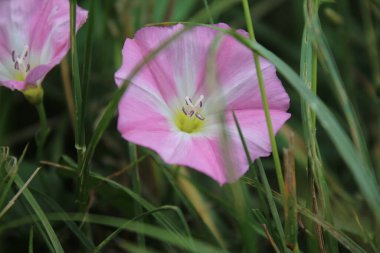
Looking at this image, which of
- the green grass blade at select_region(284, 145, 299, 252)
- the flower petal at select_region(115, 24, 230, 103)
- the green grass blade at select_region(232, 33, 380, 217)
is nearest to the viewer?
the green grass blade at select_region(232, 33, 380, 217)

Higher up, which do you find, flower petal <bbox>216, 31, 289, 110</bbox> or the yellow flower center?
flower petal <bbox>216, 31, 289, 110</bbox>

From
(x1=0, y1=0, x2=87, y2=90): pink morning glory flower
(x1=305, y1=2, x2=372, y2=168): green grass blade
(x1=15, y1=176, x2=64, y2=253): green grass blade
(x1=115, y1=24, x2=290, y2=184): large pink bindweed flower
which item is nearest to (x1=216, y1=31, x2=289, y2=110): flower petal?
(x1=115, y1=24, x2=290, y2=184): large pink bindweed flower

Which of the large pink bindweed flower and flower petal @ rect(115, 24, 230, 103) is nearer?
the large pink bindweed flower

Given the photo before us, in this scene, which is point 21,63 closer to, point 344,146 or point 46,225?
point 46,225

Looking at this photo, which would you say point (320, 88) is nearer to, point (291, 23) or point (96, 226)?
point (291, 23)

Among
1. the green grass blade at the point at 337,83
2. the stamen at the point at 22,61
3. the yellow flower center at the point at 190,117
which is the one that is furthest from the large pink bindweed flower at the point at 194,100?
the stamen at the point at 22,61

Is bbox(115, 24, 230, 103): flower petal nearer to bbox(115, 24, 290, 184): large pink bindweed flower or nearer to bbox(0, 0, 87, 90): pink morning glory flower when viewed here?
bbox(115, 24, 290, 184): large pink bindweed flower

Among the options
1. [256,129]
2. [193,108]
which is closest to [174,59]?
[193,108]

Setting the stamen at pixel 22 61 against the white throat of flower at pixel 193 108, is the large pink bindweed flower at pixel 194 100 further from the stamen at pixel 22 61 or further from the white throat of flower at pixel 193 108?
the stamen at pixel 22 61
